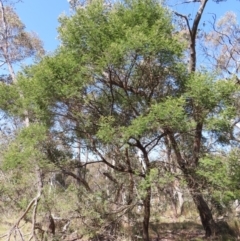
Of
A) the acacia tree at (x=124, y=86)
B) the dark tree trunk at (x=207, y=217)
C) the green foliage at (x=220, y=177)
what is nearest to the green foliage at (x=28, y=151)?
the acacia tree at (x=124, y=86)

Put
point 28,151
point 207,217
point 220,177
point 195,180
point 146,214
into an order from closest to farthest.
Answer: point 220,177
point 28,151
point 195,180
point 146,214
point 207,217

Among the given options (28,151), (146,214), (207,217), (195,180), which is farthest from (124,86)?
(207,217)

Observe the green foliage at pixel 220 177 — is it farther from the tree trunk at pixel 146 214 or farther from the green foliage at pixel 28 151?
the green foliage at pixel 28 151

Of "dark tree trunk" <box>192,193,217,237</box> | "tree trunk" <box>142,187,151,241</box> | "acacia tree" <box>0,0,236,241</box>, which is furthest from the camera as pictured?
"dark tree trunk" <box>192,193,217,237</box>

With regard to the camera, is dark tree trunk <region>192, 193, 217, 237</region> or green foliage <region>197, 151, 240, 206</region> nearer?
green foliage <region>197, 151, 240, 206</region>

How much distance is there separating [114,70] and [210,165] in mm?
2544

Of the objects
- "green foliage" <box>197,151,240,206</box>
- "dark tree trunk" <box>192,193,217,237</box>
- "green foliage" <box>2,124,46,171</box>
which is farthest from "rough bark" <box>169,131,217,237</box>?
"green foliage" <box>2,124,46,171</box>

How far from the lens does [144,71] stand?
21.6 ft

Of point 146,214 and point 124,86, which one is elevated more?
point 124,86

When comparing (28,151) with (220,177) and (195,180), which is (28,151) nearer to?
(195,180)

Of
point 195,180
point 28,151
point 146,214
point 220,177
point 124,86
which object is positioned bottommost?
point 146,214

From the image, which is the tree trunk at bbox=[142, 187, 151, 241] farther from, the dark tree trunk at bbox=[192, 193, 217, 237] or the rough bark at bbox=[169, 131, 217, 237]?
the dark tree trunk at bbox=[192, 193, 217, 237]

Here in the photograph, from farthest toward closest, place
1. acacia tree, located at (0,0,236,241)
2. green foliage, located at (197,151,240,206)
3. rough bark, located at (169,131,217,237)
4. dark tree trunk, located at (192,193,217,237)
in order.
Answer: dark tree trunk, located at (192,193,217,237), rough bark, located at (169,131,217,237), green foliage, located at (197,151,240,206), acacia tree, located at (0,0,236,241)

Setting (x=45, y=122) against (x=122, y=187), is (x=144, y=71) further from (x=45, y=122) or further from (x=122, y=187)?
(x=122, y=187)
